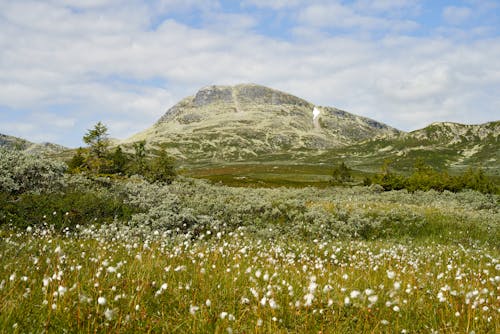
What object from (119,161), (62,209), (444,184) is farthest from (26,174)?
(119,161)

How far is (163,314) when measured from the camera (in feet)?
13.4

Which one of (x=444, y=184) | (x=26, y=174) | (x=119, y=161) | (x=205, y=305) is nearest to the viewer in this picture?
(x=205, y=305)

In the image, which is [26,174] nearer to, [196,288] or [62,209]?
[62,209]

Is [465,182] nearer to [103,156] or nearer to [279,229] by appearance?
[279,229]

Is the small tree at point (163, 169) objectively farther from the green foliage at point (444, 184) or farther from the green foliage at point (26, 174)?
the green foliage at point (26, 174)

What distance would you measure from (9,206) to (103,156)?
3909 centimetres

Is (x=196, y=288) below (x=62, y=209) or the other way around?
below

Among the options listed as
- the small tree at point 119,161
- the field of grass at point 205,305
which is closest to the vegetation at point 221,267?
the field of grass at point 205,305

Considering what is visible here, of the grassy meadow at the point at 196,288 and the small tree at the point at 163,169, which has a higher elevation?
the small tree at the point at 163,169

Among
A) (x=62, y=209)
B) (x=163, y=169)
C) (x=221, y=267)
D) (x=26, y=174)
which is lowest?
(x=221, y=267)

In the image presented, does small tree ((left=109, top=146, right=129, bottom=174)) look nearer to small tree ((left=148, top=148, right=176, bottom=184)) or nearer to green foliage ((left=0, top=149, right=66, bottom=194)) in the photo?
small tree ((left=148, top=148, right=176, bottom=184))

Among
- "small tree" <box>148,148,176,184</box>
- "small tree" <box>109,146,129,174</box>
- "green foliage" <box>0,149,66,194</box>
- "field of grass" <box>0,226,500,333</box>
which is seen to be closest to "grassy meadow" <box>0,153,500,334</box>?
"field of grass" <box>0,226,500,333</box>

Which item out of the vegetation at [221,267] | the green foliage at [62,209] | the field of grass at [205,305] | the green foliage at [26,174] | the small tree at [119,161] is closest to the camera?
the field of grass at [205,305]

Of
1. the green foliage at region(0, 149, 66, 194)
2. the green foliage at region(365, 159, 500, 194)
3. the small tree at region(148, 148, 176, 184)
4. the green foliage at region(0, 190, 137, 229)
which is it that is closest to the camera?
the green foliage at region(0, 190, 137, 229)
